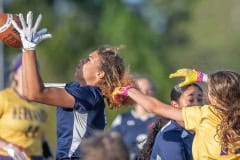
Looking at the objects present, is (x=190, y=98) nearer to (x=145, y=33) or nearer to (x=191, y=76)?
(x=191, y=76)

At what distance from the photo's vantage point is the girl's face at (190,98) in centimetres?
820

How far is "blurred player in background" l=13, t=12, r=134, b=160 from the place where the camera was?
689cm

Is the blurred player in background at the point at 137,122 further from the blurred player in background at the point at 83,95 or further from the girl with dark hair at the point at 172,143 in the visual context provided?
the blurred player in background at the point at 83,95

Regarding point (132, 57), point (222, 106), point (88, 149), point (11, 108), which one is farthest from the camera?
point (132, 57)

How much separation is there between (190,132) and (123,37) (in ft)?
69.3

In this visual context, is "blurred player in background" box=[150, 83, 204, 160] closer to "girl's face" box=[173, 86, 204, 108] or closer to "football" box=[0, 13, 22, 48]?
"girl's face" box=[173, 86, 204, 108]

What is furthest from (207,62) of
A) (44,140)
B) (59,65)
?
(44,140)

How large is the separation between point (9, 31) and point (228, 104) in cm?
152

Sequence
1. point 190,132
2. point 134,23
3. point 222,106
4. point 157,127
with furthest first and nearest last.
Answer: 1. point 134,23
2. point 157,127
3. point 190,132
4. point 222,106

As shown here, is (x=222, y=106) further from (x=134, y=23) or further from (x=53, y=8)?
(x=53, y=8)

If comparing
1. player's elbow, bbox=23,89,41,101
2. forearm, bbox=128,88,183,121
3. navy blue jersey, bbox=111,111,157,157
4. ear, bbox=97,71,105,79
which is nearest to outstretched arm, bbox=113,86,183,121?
forearm, bbox=128,88,183,121

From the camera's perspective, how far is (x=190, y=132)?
7.65 meters

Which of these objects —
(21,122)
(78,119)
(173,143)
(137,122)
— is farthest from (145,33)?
(78,119)

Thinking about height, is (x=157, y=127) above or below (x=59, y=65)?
above
